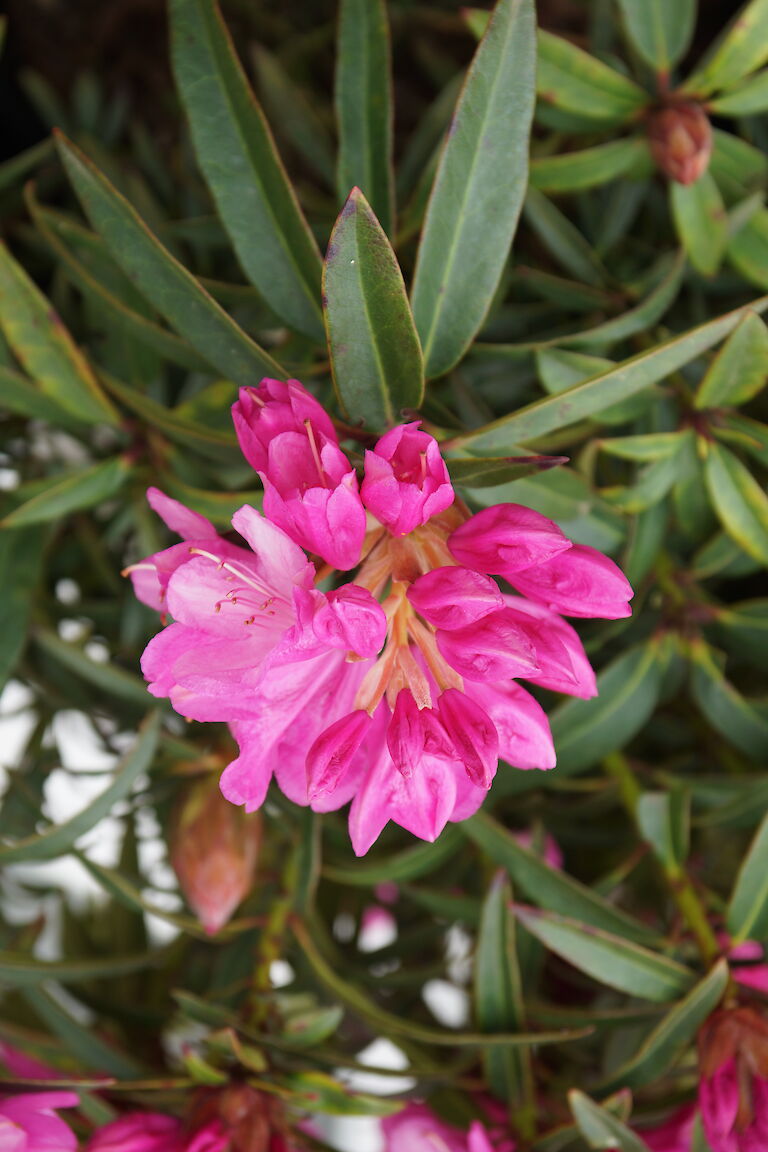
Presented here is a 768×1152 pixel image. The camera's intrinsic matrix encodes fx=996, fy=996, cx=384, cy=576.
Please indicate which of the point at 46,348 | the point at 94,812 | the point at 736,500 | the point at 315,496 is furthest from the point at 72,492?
the point at 736,500

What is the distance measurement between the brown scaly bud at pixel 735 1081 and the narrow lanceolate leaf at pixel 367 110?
47 cm

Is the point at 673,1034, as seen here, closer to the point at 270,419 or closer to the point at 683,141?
the point at 270,419

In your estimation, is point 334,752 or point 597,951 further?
point 597,951

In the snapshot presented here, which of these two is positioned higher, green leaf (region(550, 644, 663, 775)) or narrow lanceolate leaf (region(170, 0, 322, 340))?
narrow lanceolate leaf (region(170, 0, 322, 340))

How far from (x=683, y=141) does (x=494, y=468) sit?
1.04 feet

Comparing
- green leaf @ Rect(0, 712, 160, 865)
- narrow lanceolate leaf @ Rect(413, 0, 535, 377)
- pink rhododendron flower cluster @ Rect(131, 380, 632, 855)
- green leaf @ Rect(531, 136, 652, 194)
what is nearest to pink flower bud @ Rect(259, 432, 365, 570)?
pink rhododendron flower cluster @ Rect(131, 380, 632, 855)

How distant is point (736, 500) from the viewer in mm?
573

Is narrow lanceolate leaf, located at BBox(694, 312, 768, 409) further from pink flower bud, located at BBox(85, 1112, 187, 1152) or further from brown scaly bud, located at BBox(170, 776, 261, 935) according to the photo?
pink flower bud, located at BBox(85, 1112, 187, 1152)

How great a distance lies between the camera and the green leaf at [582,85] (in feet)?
1.95

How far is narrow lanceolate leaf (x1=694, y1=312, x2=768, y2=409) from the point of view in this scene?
0.51 m

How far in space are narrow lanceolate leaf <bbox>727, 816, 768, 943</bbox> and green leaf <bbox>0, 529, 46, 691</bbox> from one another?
1.54 ft

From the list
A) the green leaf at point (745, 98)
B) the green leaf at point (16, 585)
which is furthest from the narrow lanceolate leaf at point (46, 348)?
the green leaf at point (745, 98)

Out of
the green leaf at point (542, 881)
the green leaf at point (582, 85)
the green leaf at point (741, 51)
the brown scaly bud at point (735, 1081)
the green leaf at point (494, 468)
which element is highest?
the green leaf at point (741, 51)

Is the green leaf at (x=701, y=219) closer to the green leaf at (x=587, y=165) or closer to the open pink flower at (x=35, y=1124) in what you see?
the green leaf at (x=587, y=165)
